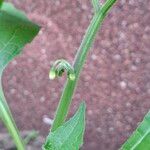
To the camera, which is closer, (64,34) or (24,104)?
(64,34)

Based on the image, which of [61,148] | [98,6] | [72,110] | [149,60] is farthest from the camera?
[72,110]

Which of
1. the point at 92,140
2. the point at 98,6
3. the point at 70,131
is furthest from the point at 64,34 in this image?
the point at 70,131

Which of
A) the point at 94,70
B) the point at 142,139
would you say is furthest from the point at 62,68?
the point at 94,70

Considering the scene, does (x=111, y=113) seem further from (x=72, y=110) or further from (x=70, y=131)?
(x=70, y=131)

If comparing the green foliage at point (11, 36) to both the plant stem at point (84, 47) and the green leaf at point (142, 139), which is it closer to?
the plant stem at point (84, 47)

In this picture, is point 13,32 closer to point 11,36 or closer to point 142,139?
point 11,36

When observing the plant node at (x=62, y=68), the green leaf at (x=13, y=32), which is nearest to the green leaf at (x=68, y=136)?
the plant node at (x=62, y=68)
